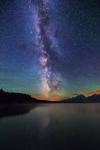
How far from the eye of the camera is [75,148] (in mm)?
15133

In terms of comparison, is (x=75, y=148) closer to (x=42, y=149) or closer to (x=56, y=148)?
(x=56, y=148)

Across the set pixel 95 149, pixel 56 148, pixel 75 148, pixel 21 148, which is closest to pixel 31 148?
pixel 21 148

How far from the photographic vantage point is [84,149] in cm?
1475

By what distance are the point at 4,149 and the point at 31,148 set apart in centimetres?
176

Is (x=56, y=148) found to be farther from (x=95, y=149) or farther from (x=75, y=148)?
(x=95, y=149)

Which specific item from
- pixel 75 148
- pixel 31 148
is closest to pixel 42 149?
pixel 31 148

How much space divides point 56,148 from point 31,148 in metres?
1.63

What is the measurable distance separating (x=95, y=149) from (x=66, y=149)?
183 cm

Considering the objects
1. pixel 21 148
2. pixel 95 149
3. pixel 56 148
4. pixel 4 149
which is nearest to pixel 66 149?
pixel 56 148

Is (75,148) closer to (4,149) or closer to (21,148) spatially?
(21,148)

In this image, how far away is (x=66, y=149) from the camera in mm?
14711

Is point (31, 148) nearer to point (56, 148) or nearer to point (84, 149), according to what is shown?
point (56, 148)

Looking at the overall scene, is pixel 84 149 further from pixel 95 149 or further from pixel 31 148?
pixel 31 148

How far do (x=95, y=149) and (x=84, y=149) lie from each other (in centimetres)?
69
